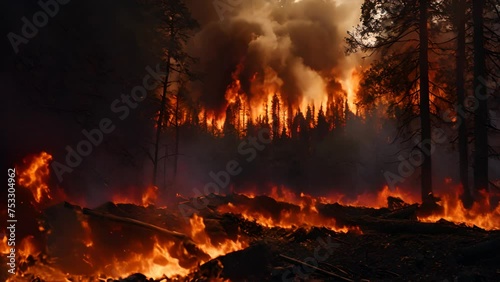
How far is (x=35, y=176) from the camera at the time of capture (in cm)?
1134

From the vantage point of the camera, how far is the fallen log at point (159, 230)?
9055mm

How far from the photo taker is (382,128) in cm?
4459

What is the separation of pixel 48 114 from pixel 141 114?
25.1ft

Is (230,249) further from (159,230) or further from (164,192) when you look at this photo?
(164,192)

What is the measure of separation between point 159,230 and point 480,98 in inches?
518

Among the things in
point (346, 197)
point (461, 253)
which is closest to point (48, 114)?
point (461, 253)

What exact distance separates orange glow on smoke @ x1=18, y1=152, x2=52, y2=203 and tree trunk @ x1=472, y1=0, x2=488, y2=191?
1551 cm

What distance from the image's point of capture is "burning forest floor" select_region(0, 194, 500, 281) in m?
7.74

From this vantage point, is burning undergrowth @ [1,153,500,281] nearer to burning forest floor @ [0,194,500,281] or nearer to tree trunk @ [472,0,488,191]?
burning forest floor @ [0,194,500,281]

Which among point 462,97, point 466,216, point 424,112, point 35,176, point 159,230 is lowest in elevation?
point 159,230

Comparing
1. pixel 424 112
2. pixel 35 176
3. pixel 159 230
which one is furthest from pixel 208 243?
pixel 424 112

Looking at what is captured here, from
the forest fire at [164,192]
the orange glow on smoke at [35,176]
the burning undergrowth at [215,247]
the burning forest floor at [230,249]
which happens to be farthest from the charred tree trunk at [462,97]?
the orange glow on smoke at [35,176]

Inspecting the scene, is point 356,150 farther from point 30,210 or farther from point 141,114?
point 30,210

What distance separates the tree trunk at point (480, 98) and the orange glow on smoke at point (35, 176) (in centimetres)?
1551
